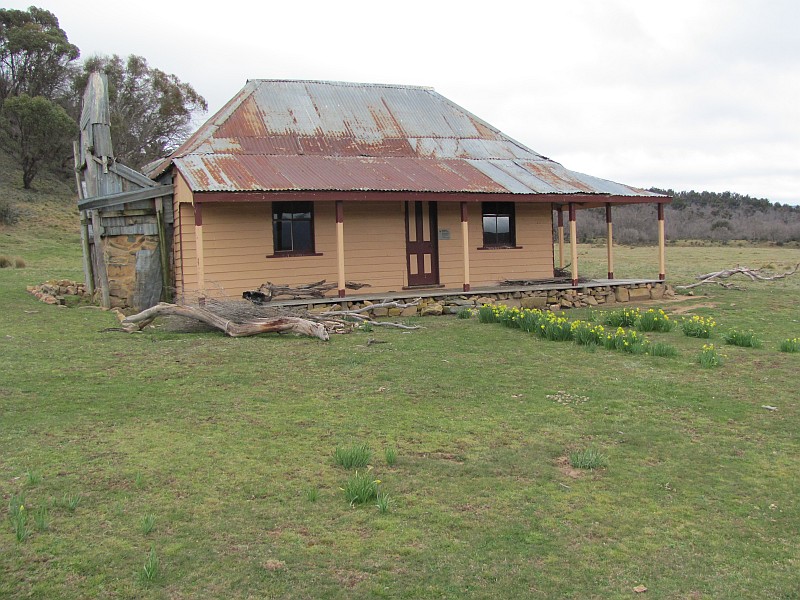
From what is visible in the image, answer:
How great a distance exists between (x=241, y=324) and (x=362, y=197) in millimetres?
4732

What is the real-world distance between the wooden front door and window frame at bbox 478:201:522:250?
1347 mm

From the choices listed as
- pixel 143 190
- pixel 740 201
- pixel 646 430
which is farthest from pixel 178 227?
Answer: pixel 740 201

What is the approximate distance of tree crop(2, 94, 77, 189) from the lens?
3925 cm

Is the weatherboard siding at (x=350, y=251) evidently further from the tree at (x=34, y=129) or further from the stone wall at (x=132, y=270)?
the tree at (x=34, y=129)

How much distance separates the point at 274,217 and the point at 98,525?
41.0ft

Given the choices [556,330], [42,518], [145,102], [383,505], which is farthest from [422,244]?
[145,102]

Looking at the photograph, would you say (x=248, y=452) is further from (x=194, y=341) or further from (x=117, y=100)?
(x=117, y=100)

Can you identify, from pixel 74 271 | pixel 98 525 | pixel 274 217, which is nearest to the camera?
Answer: pixel 98 525

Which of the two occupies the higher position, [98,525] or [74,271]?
[74,271]

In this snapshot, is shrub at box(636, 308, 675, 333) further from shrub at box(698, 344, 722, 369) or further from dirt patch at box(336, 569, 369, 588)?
dirt patch at box(336, 569, 369, 588)

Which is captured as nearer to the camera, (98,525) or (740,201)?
(98,525)

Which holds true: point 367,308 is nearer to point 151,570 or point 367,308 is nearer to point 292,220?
point 292,220

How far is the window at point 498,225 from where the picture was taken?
61.9 feet

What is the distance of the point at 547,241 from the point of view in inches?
767
